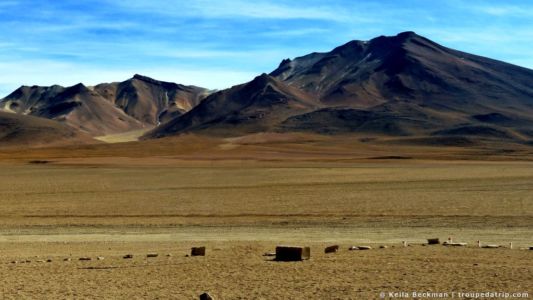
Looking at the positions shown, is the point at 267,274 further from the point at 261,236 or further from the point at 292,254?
the point at 261,236

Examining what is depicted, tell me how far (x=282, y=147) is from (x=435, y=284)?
450 ft

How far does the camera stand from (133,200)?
41.7 m

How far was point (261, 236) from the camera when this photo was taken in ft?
82.5

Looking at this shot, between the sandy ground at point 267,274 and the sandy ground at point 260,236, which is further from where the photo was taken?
the sandy ground at point 260,236

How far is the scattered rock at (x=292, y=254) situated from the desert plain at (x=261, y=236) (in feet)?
1.18

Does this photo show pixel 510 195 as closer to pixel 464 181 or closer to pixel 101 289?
pixel 464 181

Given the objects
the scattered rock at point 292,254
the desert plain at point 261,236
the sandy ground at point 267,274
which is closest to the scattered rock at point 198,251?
the sandy ground at point 267,274

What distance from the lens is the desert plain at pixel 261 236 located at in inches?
576

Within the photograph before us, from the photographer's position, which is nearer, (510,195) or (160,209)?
(160,209)

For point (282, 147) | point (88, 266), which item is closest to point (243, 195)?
point (88, 266)

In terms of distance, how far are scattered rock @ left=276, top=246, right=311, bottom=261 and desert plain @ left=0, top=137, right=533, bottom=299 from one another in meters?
0.36

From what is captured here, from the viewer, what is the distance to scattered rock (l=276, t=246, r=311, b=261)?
17781 mm

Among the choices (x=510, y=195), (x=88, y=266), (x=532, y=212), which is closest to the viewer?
(x=88, y=266)

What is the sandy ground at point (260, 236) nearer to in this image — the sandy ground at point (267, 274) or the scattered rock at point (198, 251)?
the sandy ground at point (267, 274)
